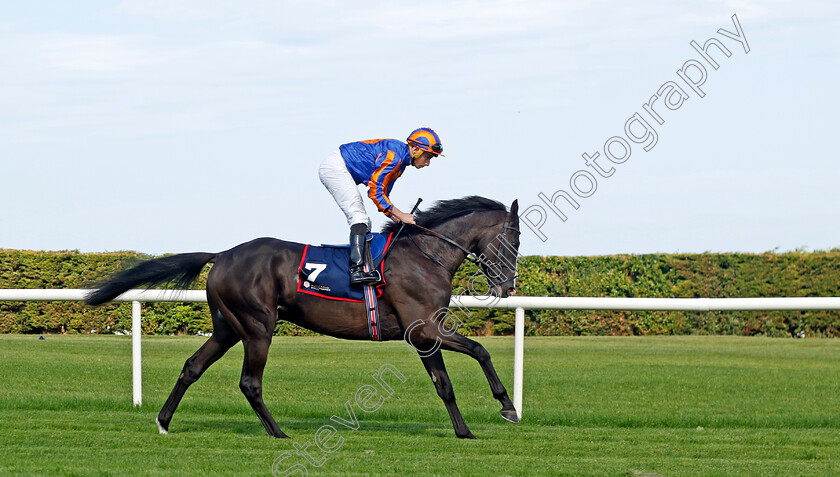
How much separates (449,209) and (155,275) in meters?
2.02

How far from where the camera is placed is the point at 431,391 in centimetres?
811

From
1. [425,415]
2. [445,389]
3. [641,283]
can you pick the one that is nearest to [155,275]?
[445,389]

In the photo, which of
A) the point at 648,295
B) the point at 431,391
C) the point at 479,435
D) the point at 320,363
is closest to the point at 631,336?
the point at 648,295

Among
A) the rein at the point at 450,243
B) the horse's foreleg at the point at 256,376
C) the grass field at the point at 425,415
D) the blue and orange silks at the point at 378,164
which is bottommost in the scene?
the grass field at the point at 425,415

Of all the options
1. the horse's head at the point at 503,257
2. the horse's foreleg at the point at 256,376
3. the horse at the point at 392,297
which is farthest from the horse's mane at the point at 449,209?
the horse's foreleg at the point at 256,376

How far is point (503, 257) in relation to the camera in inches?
229

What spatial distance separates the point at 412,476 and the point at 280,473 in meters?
0.63

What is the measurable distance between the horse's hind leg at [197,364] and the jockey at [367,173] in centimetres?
95

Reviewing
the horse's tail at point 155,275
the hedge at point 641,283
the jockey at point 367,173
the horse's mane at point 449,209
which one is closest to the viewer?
the jockey at point 367,173

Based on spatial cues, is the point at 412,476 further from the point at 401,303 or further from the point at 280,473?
the point at 401,303

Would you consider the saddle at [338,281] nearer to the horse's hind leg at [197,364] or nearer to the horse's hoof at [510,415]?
the horse's hind leg at [197,364]

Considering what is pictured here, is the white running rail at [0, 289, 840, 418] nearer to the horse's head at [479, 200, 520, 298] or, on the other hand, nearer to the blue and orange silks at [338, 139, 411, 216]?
the horse's head at [479, 200, 520, 298]

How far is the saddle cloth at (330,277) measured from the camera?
18.7 feet

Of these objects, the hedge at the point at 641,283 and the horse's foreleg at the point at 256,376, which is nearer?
the horse's foreleg at the point at 256,376
